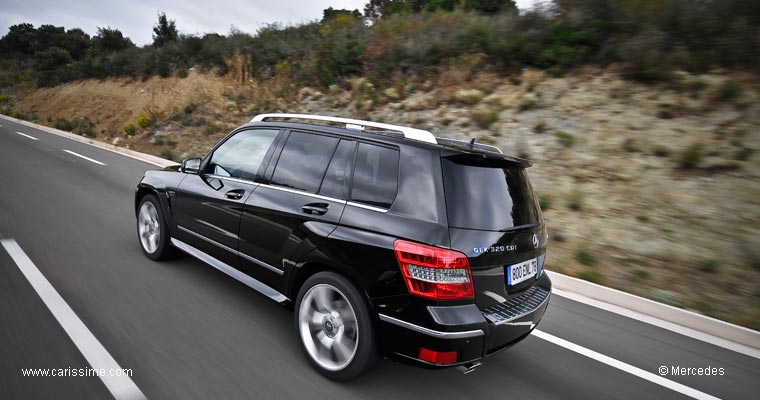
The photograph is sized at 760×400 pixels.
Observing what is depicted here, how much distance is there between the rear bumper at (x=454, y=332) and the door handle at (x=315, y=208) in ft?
2.72

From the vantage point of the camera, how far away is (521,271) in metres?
2.87

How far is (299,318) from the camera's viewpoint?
9.97 feet

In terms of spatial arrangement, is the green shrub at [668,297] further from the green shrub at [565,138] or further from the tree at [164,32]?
the tree at [164,32]

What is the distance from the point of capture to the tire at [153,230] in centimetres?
452

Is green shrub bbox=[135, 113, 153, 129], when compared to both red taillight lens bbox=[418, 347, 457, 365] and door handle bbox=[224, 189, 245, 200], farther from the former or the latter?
red taillight lens bbox=[418, 347, 457, 365]

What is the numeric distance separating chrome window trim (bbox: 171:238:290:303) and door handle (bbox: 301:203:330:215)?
28.0 inches

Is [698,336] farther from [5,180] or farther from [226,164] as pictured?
[5,180]

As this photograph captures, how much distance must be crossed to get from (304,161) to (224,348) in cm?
149

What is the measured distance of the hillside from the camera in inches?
209

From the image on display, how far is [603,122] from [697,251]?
13.5 ft

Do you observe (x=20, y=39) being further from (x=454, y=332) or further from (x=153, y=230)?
(x=454, y=332)

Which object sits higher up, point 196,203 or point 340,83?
point 340,83

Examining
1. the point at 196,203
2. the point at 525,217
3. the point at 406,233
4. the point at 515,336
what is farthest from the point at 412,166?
the point at 196,203

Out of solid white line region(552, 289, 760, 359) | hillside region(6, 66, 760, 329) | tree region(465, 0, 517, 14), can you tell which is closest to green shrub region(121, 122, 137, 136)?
hillside region(6, 66, 760, 329)
